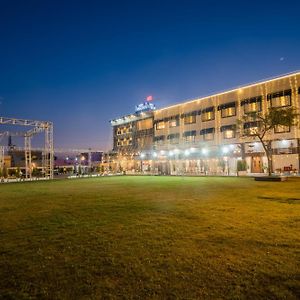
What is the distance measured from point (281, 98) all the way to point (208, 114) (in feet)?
41.9

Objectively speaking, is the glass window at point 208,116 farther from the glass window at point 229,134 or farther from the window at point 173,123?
the window at point 173,123

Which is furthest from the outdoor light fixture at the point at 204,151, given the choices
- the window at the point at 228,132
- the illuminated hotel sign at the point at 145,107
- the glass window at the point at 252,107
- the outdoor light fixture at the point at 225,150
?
the illuminated hotel sign at the point at 145,107

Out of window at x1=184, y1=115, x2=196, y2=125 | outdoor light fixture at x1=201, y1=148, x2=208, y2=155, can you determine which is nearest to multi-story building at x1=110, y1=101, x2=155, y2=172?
window at x1=184, y1=115, x2=196, y2=125

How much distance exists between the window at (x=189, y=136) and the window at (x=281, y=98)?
1516 cm

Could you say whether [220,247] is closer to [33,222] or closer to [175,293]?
[175,293]

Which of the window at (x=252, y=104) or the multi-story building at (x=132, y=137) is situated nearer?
the window at (x=252, y=104)

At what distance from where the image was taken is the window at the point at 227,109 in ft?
149

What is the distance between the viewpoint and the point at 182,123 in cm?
5491

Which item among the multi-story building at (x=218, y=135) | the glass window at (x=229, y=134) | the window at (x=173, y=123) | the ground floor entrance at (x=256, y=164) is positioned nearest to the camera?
the multi-story building at (x=218, y=135)

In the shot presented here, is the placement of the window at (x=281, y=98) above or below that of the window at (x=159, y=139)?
above

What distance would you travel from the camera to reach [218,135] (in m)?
47.6

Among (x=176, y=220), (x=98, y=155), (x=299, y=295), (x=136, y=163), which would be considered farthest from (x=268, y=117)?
(x=98, y=155)

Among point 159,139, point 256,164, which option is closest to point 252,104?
point 256,164

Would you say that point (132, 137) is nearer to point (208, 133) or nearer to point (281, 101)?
point (208, 133)
